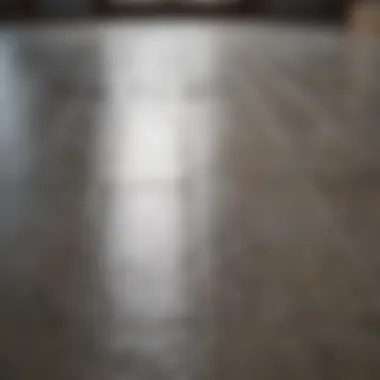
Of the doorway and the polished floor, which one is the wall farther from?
the polished floor

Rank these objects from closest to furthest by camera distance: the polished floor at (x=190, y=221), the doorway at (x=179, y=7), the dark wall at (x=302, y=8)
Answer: the polished floor at (x=190, y=221)
the dark wall at (x=302, y=8)
the doorway at (x=179, y=7)

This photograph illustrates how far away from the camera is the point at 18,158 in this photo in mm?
2662

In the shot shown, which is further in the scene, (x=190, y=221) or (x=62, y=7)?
(x=62, y=7)

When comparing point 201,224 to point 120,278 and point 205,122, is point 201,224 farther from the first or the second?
point 205,122

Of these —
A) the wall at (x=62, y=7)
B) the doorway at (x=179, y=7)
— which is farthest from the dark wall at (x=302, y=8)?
the wall at (x=62, y=7)

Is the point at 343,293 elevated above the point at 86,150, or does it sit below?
below

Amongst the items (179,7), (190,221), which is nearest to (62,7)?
(179,7)

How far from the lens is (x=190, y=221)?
2182 mm

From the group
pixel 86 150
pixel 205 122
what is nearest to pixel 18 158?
pixel 86 150

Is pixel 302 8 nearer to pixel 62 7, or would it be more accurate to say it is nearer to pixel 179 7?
pixel 179 7

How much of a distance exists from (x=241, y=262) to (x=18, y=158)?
3.27ft

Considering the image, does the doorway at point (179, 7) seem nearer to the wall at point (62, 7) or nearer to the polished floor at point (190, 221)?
the wall at point (62, 7)

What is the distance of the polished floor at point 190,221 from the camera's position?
5.33 feet

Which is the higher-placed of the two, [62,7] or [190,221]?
[62,7]
